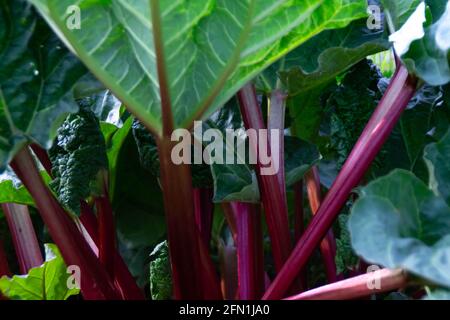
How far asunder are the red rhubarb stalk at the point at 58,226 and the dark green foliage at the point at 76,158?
4 centimetres

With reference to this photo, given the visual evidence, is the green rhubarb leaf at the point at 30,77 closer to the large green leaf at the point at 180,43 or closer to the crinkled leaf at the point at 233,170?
the large green leaf at the point at 180,43

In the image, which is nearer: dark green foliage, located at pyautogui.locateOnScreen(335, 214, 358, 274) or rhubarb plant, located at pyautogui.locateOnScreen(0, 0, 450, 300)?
rhubarb plant, located at pyautogui.locateOnScreen(0, 0, 450, 300)

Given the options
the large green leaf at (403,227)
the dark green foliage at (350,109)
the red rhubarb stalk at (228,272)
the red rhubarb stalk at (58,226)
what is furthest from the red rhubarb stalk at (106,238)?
the large green leaf at (403,227)

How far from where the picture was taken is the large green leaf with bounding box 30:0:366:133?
61 centimetres

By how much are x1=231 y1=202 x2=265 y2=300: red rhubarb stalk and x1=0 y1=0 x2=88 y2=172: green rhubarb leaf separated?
11.0 inches

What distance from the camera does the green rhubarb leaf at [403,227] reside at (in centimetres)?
50

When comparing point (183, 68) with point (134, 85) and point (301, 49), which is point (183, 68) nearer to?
point (134, 85)

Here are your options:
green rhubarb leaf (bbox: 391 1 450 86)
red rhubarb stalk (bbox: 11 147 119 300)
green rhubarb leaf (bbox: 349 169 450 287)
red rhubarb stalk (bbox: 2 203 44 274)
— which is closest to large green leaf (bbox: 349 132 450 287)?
green rhubarb leaf (bbox: 349 169 450 287)

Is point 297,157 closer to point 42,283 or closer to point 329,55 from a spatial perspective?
point 329,55

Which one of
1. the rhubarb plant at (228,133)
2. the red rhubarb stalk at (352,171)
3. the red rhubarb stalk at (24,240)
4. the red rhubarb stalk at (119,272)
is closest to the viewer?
the rhubarb plant at (228,133)

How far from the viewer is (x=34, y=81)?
681mm

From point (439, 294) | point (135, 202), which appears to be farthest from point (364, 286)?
point (135, 202)

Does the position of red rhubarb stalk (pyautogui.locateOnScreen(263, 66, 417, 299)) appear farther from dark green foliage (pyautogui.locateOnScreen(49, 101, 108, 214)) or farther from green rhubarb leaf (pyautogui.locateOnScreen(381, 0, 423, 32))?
dark green foliage (pyautogui.locateOnScreen(49, 101, 108, 214))
